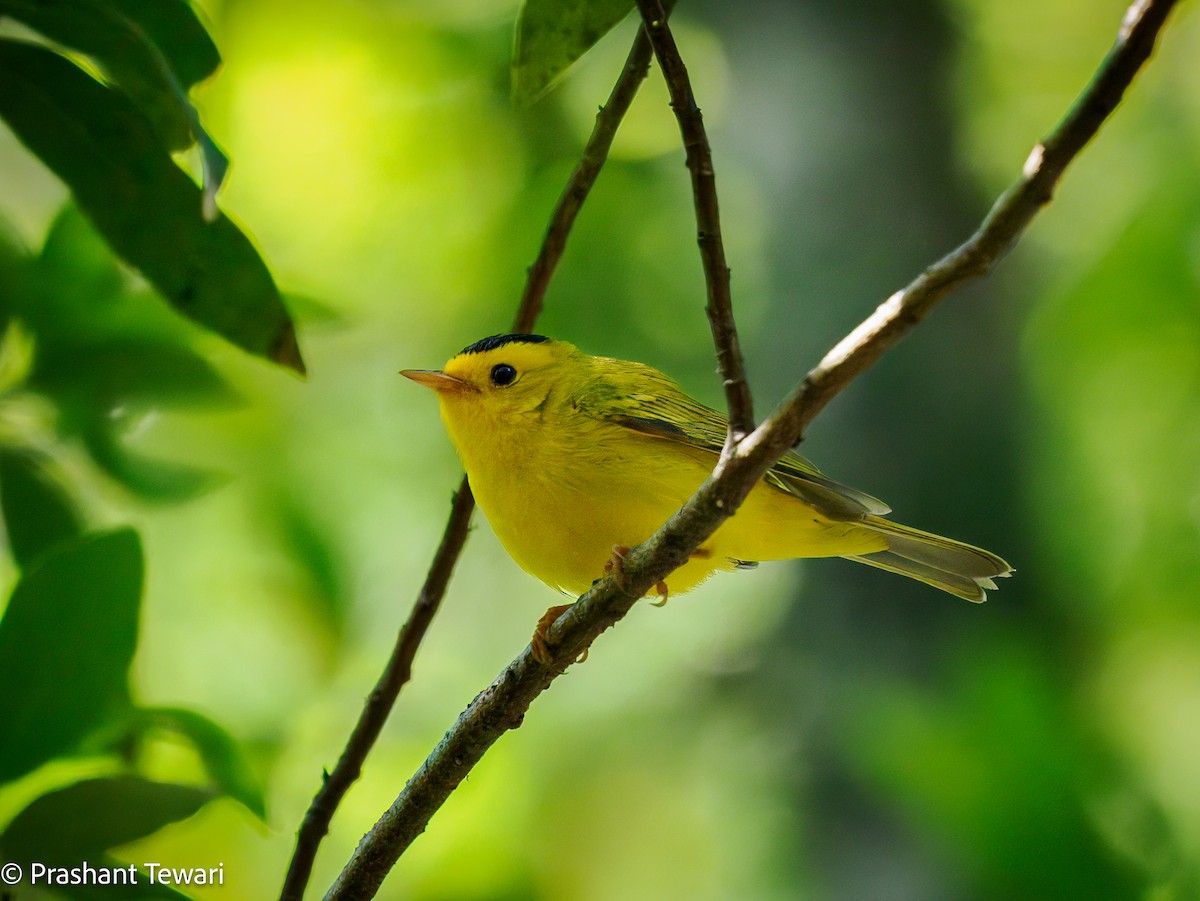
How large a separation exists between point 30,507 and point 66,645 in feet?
1.87

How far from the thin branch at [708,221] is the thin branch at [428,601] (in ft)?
1.97

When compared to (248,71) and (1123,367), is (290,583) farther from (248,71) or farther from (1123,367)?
(1123,367)

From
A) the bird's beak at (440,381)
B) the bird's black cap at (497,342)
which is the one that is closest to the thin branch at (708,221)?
the bird's black cap at (497,342)

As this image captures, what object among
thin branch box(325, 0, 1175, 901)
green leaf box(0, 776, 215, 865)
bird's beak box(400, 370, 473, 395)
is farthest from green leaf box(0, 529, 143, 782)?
bird's beak box(400, 370, 473, 395)

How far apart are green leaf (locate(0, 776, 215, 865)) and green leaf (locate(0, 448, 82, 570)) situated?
73 centimetres

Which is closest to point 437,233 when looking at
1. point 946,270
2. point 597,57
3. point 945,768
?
point 597,57

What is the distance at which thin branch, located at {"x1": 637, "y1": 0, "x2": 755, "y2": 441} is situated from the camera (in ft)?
5.17

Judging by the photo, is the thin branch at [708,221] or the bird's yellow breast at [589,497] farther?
the bird's yellow breast at [589,497]

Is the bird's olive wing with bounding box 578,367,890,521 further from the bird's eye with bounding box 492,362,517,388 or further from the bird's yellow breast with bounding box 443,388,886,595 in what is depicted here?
the bird's eye with bounding box 492,362,517,388

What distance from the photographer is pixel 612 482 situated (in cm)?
288

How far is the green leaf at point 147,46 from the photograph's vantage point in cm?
162

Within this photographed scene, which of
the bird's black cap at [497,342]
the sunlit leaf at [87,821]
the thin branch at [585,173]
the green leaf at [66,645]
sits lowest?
the sunlit leaf at [87,821]

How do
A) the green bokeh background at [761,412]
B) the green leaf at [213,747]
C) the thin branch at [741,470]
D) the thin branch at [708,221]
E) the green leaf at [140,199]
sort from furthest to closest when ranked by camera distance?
the green bokeh background at [761,412] < the green leaf at [213,747] < the green leaf at [140,199] < the thin branch at [708,221] < the thin branch at [741,470]

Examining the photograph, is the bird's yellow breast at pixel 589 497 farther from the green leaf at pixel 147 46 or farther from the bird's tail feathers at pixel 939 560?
the green leaf at pixel 147 46
